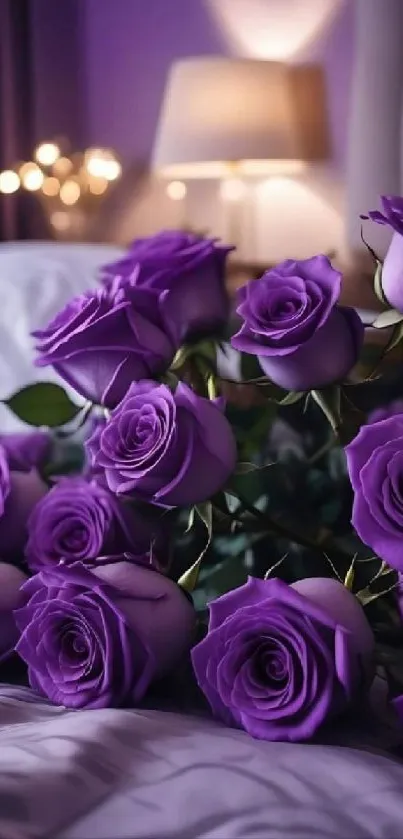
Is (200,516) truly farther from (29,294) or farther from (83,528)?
(29,294)

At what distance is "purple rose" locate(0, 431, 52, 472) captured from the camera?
2.28 ft

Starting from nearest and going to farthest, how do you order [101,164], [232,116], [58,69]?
[232,116] < [101,164] < [58,69]

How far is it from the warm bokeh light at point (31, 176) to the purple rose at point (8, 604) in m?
2.61

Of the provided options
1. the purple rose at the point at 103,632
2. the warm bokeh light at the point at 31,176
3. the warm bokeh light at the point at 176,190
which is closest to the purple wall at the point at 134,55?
the warm bokeh light at the point at 176,190

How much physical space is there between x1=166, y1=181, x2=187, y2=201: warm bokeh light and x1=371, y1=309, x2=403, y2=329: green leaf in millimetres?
2548

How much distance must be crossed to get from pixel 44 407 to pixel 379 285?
231 millimetres

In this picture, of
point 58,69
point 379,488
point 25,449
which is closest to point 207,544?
point 379,488

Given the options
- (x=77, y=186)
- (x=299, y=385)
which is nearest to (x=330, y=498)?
(x=299, y=385)

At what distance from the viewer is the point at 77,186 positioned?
3018mm

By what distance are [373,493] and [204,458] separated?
97mm

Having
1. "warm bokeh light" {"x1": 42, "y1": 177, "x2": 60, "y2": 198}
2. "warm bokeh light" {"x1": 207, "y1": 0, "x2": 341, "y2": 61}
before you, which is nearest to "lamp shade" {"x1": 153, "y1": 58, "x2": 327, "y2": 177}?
"warm bokeh light" {"x1": 207, "y1": 0, "x2": 341, "y2": 61}

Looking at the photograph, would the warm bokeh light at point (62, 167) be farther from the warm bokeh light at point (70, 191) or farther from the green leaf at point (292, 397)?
the green leaf at point (292, 397)

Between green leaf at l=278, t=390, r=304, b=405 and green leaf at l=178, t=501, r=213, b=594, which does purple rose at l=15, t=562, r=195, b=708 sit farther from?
green leaf at l=278, t=390, r=304, b=405

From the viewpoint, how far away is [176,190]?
3.04m
